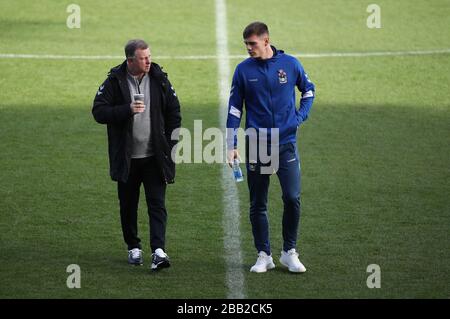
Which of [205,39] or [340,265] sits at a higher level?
[205,39]

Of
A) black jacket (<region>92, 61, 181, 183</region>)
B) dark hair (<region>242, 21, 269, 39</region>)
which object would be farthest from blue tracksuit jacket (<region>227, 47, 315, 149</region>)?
black jacket (<region>92, 61, 181, 183</region>)

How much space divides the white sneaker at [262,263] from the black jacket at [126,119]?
106 centimetres

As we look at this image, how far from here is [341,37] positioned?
21.1 meters

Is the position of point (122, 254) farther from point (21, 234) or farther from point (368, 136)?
point (368, 136)

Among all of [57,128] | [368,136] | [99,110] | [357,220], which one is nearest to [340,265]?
[357,220]

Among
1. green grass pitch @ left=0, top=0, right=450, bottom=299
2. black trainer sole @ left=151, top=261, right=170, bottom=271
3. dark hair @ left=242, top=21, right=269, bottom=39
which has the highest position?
dark hair @ left=242, top=21, right=269, bottom=39

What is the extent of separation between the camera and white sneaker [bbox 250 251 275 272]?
988 cm

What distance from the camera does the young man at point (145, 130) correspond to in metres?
9.83

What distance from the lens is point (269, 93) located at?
31.7 ft

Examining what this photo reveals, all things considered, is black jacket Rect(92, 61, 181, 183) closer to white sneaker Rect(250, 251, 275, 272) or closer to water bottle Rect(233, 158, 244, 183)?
water bottle Rect(233, 158, 244, 183)

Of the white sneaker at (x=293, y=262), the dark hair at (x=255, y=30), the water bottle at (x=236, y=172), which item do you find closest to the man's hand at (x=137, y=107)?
the water bottle at (x=236, y=172)

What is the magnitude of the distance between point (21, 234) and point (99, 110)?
197 centimetres

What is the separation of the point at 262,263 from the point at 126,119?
1.72 metres

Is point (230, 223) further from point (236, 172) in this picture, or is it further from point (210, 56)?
point (210, 56)
